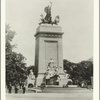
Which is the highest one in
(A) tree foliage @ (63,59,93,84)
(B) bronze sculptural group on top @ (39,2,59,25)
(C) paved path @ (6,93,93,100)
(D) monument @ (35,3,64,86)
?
(B) bronze sculptural group on top @ (39,2,59,25)

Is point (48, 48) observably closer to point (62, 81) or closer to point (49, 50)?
point (49, 50)

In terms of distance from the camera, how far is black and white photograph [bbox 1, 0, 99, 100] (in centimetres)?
135

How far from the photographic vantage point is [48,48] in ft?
4.50

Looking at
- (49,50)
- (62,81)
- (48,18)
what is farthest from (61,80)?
(48,18)

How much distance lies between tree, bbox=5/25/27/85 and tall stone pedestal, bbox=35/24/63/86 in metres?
0.06

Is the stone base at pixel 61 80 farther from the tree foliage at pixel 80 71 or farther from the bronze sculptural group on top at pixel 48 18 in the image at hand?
→ the bronze sculptural group on top at pixel 48 18

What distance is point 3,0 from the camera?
4.41ft

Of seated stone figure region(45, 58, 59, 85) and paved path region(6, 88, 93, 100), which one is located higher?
seated stone figure region(45, 58, 59, 85)

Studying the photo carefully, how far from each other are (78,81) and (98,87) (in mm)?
86

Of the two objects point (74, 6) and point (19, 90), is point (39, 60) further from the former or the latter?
point (74, 6)

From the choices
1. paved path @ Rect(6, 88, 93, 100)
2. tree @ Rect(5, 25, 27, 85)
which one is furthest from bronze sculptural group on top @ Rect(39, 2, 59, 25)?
paved path @ Rect(6, 88, 93, 100)

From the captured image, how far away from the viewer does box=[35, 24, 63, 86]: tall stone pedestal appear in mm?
1357

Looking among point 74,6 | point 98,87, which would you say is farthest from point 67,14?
point 98,87

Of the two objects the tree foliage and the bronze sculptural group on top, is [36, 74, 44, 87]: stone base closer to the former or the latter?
the tree foliage
